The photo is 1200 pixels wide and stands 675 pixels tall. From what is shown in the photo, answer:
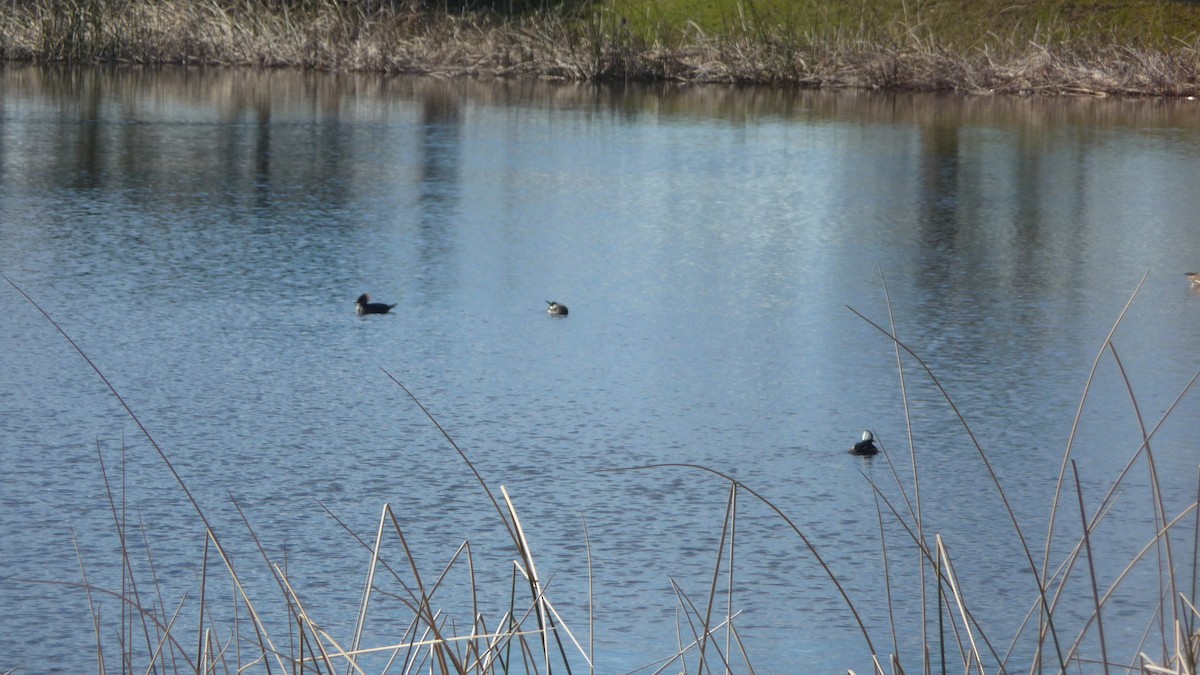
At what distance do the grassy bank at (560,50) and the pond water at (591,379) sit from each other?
29.7ft

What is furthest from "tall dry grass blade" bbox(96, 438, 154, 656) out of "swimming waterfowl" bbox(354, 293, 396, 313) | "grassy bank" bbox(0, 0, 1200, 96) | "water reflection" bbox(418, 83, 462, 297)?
"grassy bank" bbox(0, 0, 1200, 96)

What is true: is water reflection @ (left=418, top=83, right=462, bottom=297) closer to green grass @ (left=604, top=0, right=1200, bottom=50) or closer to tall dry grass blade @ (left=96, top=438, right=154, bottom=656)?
tall dry grass blade @ (left=96, top=438, right=154, bottom=656)

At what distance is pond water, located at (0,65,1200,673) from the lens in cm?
380

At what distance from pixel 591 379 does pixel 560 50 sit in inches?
659

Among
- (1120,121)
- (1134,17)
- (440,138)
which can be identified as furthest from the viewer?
(1134,17)

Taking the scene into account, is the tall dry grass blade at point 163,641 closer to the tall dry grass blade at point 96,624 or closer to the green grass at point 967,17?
the tall dry grass blade at point 96,624

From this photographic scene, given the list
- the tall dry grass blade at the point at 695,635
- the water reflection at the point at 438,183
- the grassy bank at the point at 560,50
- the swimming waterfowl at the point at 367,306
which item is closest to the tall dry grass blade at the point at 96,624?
the tall dry grass blade at the point at 695,635

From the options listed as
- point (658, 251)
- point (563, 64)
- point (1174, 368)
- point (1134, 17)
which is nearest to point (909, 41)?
point (563, 64)

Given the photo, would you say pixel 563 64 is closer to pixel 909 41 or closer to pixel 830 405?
pixel 909 41

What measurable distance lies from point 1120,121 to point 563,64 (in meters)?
7.87

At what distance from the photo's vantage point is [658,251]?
8500 mm

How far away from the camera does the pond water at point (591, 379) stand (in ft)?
12.5

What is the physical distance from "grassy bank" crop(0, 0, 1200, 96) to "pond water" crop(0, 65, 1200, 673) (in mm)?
9064

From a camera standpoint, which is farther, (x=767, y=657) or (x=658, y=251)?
(x=658, y=251)
